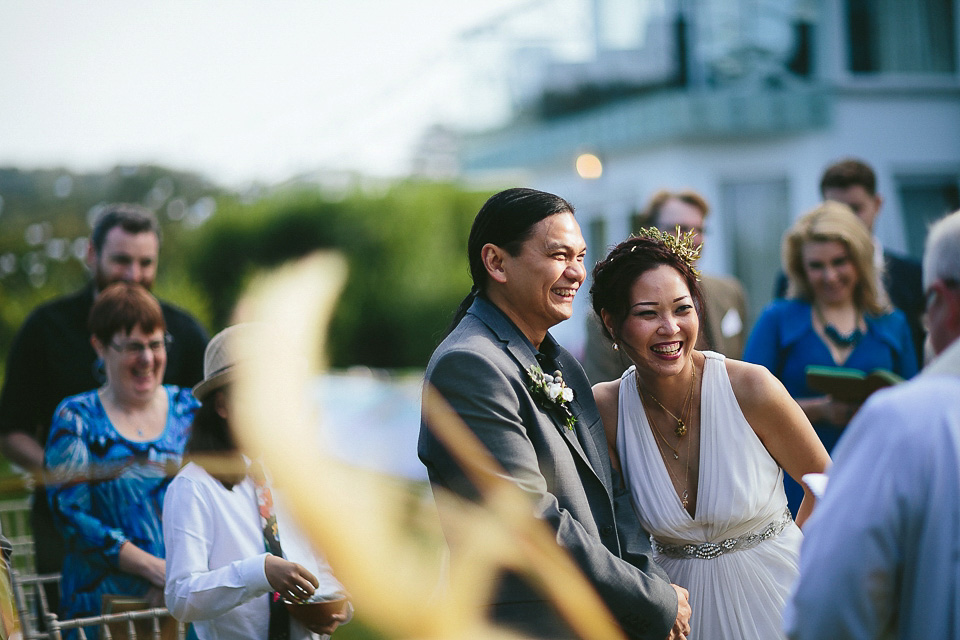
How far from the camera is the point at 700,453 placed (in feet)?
10.8

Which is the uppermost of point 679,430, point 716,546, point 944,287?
point 944,287

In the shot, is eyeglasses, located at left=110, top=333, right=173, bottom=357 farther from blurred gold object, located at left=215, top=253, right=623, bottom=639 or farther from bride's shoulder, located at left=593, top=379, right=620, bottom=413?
bride's shoulder, located at left=593, top=379, right=620, bottom=413

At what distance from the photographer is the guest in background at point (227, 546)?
3.19 metres

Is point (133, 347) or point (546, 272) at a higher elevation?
point (546, 272)

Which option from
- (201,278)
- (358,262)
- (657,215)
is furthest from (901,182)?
(201,278)

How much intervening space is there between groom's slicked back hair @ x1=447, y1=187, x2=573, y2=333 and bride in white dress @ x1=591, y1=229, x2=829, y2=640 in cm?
37

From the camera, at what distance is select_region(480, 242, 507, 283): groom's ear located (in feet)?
10.0

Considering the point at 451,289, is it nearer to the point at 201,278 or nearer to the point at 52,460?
the point at 201,278

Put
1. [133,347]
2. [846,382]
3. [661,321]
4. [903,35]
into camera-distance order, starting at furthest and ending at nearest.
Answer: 1. [903,35]
2. [846,382]
3. [133,347]
4. [661,321]

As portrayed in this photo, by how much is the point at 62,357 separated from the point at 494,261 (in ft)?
9.76

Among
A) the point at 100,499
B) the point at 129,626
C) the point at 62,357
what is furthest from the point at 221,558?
the point at 62,357

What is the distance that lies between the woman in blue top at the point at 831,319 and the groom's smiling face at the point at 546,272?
2225mm

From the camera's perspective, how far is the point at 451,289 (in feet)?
99.0

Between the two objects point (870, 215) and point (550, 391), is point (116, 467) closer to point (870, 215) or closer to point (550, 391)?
point (550, 391)
